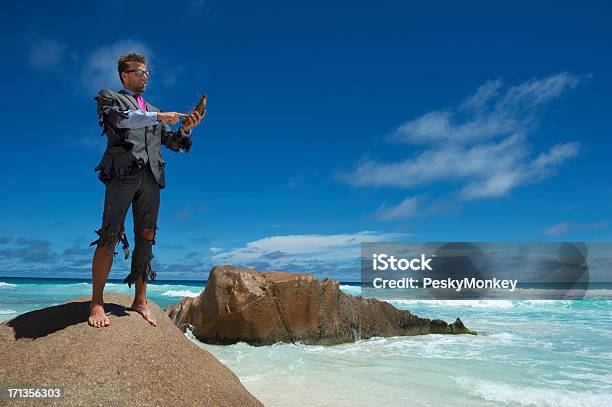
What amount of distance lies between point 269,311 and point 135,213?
248 inches

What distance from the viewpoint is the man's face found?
12.3 feet

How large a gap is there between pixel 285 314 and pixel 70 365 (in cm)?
706

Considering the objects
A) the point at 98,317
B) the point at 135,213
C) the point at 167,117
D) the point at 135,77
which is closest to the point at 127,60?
the point at 135,77

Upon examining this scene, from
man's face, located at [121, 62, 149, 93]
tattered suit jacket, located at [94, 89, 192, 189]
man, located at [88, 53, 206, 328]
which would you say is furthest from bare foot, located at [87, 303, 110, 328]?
man's face, located at [121, 62, 149, 93]

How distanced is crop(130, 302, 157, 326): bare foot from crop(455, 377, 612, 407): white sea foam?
4499mm

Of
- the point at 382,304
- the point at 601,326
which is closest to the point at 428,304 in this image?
the point at 601,326

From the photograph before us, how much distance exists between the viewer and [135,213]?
3785 millimetres

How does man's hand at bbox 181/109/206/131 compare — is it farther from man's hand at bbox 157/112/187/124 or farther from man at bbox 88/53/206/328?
man's hand at bbox 157/112/187/124

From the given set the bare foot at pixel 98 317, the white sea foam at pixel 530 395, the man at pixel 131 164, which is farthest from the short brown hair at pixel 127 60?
the white sea foam at pixel 530 395

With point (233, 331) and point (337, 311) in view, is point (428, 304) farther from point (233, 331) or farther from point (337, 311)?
point (233, 331)

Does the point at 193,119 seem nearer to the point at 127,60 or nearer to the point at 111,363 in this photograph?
Result: the point at 127,60

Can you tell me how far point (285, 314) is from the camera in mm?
9812

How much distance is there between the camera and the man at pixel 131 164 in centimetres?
344

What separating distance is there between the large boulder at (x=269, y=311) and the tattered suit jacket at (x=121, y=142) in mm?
6284
